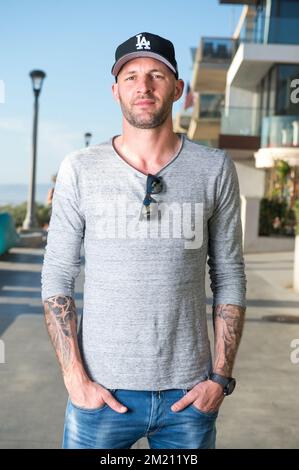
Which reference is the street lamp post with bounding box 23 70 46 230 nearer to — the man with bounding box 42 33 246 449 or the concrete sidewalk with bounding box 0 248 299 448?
the concrete sidewalk with bounding box 0 248 299 448

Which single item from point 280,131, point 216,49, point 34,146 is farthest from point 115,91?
point 216,49

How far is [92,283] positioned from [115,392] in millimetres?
359

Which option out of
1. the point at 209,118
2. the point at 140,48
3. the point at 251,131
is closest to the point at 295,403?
the point at 140,48

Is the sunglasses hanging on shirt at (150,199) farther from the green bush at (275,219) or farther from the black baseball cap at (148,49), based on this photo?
the green bush at (275,219)

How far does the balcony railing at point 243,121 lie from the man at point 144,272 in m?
23.0

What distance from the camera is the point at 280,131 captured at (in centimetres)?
2325

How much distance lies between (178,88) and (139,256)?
68cm

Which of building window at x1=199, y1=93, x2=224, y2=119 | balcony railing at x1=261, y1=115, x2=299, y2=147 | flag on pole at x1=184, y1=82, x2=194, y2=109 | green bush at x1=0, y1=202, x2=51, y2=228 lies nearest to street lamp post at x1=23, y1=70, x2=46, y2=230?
green bush at x1=0, y1=202, x2=51, y2=228

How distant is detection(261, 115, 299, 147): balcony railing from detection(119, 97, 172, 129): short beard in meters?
20.6

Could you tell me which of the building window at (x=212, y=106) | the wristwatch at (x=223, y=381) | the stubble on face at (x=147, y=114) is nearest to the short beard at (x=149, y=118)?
the stubble on face at (x=147, y=114)

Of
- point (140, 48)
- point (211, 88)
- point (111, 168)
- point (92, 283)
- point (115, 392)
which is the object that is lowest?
point (115, 392)

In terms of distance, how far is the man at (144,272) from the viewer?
87.9 inches
